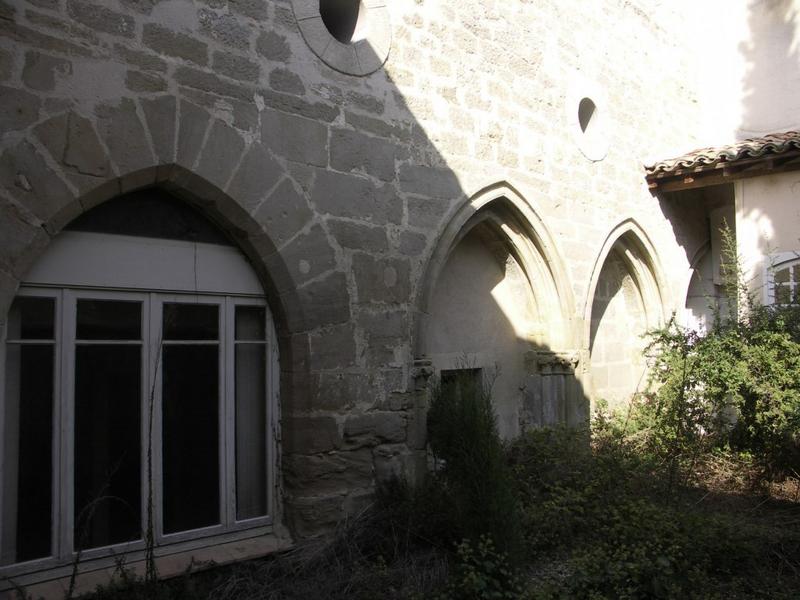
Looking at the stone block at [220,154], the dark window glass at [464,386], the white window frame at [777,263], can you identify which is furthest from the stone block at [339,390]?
the white window frame at [777,263]

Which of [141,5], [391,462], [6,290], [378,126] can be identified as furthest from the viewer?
[378,126]

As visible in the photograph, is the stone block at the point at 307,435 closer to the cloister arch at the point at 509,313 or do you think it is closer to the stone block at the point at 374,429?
the stone block at the point at 374,429

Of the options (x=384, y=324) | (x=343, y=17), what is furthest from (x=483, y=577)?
(x=343, y=17)

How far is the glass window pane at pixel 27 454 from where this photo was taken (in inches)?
130

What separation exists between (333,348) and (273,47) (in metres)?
1.90

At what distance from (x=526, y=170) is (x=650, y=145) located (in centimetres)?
282

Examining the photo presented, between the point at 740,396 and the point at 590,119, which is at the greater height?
the point at 590,119

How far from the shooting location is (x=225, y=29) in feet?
13.1

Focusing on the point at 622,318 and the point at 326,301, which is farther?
the point at 622,318

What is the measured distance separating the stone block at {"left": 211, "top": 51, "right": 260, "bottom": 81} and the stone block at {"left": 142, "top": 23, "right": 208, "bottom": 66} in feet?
0.25

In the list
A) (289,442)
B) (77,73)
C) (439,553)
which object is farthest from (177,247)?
(439,553)

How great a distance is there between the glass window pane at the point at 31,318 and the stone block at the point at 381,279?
1.84m

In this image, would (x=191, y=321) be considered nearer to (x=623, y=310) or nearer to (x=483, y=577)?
(x=483, y=577)

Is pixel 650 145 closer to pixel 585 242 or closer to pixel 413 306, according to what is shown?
pixel 585 242
